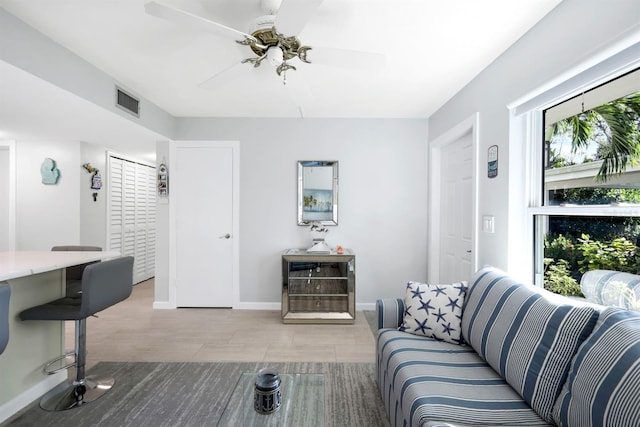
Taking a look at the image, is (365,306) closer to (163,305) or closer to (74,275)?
(163,305)

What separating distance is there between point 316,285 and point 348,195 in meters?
1.14

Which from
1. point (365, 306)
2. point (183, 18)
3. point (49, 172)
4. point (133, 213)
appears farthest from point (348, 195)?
point (49, 172)

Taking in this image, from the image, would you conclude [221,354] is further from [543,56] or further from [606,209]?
[543,56]

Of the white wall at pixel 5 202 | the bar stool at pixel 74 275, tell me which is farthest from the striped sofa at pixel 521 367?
the white wall at pixel 5 202

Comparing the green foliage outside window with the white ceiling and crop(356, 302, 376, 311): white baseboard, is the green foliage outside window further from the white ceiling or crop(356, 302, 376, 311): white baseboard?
crop(356, 302, 376, 311): white baseboard

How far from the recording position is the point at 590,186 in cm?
171

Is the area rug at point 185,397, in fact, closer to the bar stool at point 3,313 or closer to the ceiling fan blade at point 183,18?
the bar stool at point 3,313

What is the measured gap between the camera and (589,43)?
1.55 meters

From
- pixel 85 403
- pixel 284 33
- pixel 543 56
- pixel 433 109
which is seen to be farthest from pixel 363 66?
pixel 85 403

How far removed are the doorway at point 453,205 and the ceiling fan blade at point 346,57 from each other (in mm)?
1271

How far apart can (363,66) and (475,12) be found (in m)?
0.69

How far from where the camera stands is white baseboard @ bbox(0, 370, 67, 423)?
185cm

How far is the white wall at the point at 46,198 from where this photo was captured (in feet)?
13.4

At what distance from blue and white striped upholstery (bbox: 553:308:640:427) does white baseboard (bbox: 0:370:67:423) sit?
9.13 ft
